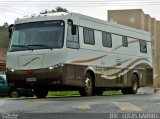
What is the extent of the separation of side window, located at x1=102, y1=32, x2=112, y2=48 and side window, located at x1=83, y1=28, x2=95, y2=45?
1173mm

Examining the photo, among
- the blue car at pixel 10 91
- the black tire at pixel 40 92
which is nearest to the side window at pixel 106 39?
the black tire at pixel 40 92

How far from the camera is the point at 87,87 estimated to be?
22.3 meters

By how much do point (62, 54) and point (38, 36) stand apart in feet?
4.03

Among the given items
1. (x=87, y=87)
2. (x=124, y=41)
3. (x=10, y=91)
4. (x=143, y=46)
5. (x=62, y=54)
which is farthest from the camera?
(x=10, y=91)

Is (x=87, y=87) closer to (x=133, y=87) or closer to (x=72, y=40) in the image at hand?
(x=72, y=40)

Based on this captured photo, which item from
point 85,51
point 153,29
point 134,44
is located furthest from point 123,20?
point 85,51

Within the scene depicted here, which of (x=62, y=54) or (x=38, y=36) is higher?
(x=38, y=36)

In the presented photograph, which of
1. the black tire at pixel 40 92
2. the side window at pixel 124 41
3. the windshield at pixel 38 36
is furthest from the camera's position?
the side window at pixel 124 41

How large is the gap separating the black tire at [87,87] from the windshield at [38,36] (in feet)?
7.14

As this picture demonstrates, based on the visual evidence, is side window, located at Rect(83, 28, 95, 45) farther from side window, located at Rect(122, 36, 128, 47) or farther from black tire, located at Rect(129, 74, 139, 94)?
black tire, located at Rect(129, 74, 139, 94)

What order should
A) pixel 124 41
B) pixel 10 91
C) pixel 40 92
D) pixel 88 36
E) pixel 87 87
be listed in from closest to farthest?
pixel 87 87, pixel 88 36, pixel 40 92, pixel 124 41, pixel 10 91

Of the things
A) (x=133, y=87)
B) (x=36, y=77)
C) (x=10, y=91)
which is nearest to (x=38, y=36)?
(x=36, y=77)

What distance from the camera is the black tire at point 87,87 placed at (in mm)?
22066

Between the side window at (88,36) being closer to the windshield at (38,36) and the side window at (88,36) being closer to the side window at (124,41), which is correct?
the windshield at (38,36)
